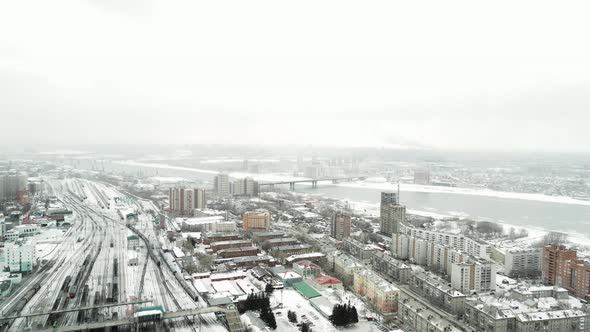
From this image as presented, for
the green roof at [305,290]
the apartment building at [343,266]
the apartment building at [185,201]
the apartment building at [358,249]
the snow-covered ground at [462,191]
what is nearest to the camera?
the green roof at [305,290]

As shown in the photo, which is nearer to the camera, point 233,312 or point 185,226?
point 233,312

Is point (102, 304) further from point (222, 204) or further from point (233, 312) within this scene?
point (222, 204)

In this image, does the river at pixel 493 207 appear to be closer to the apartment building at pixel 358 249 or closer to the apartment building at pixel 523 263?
the apartment building at pixel 523 263

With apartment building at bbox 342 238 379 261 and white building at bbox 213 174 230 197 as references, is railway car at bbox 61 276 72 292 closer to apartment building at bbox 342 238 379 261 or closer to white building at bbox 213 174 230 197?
apartment building at bbox 342 238 379 261

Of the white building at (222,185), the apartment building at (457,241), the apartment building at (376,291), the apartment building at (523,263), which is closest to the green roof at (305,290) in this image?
the apartment building at (376,291)

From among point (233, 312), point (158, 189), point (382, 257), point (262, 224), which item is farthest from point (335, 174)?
point (233, 312)

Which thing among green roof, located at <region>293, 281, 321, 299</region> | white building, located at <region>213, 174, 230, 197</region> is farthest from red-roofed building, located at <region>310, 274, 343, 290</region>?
white building, located at <region>213, 174, 230, 197</region>

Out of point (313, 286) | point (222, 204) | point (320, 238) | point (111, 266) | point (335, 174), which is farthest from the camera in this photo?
point (335, 174)
